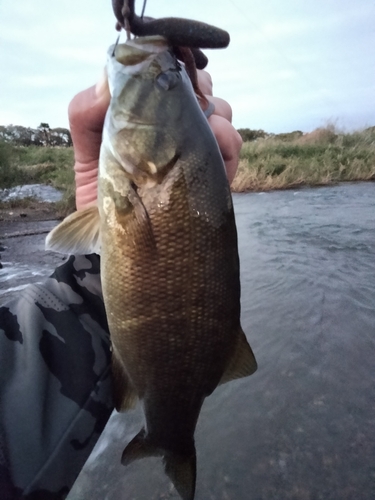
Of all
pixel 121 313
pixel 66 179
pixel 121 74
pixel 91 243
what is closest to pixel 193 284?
pixel 121 313

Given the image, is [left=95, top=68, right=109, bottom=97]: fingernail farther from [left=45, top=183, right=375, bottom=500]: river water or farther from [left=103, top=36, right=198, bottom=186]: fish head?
[left=45, top=183, right=375, bottom=500]: river water

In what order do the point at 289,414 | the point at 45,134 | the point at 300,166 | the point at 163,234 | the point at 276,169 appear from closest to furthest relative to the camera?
the point at 163,234 → the point at 289,414 → the point at 276,169 → the point at 300,166 → the point at 45,134

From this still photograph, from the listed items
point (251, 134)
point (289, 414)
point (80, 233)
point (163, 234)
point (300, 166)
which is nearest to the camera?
point (163, 234)

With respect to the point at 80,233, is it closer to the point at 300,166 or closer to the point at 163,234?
the point at 163,234

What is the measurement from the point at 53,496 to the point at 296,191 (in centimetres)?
1637

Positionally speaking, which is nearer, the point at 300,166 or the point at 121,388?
the point at 121,388

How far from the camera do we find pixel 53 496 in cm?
139

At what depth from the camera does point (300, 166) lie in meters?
18.9

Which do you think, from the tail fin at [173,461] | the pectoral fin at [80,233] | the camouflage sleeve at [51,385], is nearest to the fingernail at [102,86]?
the pectoral fin at [80,233]

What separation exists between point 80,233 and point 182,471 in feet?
3.62

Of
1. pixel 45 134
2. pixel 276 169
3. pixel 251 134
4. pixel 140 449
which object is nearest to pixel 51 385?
pixel 140 449

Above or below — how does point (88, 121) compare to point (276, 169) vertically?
above

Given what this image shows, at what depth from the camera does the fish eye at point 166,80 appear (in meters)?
1.46

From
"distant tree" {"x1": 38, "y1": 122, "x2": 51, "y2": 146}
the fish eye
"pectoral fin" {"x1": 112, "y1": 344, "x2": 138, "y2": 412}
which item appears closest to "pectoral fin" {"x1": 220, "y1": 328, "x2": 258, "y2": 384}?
"pectoral fin" {"x1": 112, "y1": 344, "x2": 138, "y2": 412}
